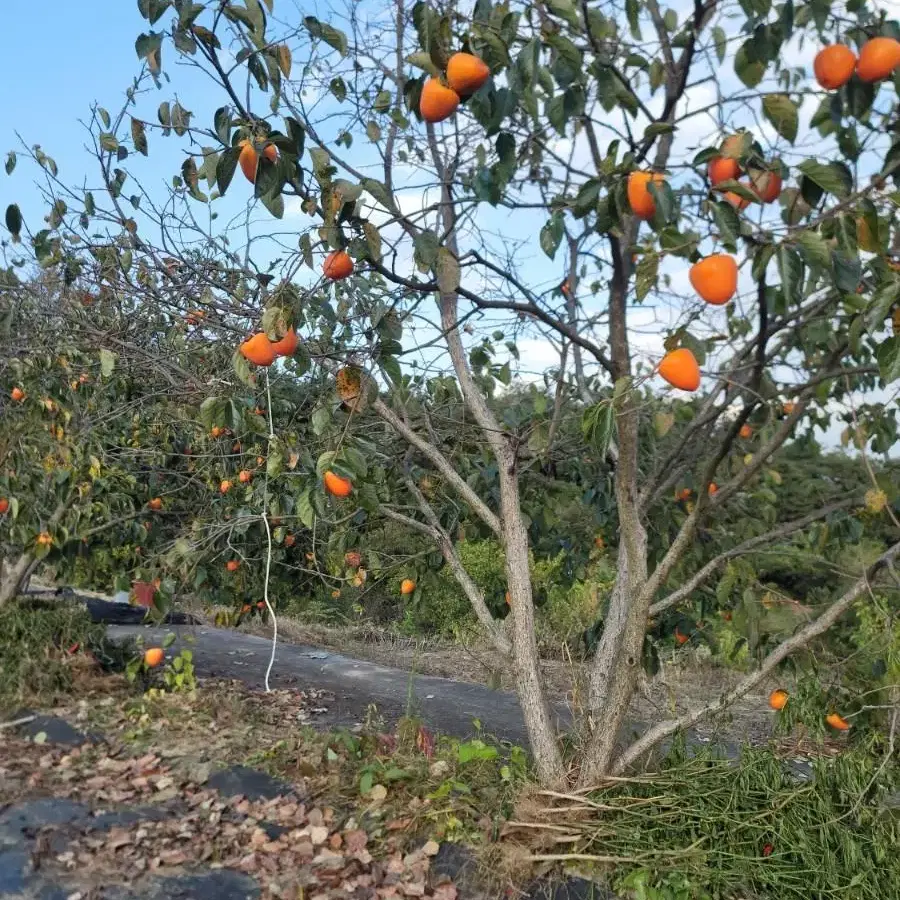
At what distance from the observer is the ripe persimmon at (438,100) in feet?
5.83

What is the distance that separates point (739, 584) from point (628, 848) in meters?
1.10

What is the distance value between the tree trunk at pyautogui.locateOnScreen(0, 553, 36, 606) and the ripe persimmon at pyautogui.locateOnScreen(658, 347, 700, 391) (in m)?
4.54

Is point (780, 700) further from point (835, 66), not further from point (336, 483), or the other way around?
point (835, 66)

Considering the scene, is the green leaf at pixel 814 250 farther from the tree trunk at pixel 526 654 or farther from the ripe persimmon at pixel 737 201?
the tree trunk at pixel 526 654

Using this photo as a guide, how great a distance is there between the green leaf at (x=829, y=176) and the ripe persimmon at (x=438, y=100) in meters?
0.71

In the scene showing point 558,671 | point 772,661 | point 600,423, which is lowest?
point 558,671

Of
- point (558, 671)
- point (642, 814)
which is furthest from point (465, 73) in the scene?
point (558, 671)

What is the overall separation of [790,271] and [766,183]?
35cm

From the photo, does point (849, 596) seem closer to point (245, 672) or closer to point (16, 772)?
point (16, 772)

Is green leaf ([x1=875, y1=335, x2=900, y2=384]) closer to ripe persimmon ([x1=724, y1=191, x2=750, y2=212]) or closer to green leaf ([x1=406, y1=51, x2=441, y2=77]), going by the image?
ripe persimmon ([x1=724, y1=191, x2=750, y2=212])

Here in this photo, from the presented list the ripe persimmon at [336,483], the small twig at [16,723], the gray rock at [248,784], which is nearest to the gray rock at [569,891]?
the gray rock at [248,784]

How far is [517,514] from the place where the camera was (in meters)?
3.14

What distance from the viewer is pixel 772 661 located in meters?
2.52

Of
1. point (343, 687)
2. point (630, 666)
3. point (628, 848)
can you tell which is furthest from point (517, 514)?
point (343, 687)
